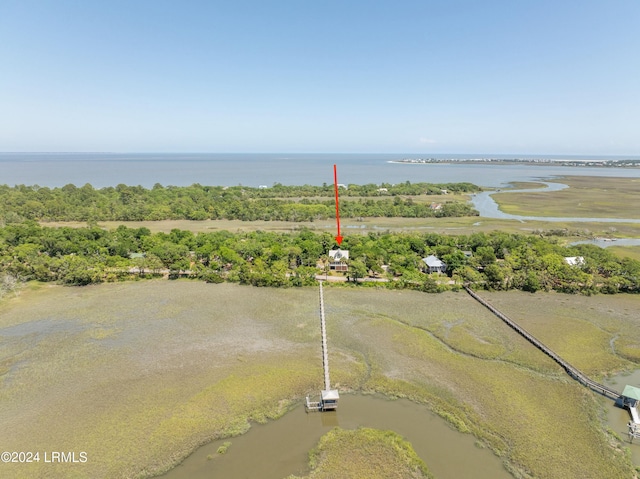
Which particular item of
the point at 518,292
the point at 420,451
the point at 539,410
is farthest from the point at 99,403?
the point at 518,292

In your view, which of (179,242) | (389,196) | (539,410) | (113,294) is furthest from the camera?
(389,196)

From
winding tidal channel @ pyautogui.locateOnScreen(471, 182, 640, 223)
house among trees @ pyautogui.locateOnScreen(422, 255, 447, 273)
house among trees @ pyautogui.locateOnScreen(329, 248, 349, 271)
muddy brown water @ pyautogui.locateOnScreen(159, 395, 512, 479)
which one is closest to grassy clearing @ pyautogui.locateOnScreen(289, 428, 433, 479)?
muddy brown water @ pyautogui.locateOnScreen(159, 395, 512, 479)

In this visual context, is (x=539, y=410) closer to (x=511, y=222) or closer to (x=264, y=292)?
(x=264, y=292)

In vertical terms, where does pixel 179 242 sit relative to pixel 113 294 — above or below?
above

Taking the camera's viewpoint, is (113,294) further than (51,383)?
Yes

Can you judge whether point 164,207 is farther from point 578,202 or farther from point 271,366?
point 578,202

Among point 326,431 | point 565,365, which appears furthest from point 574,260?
point 326,431

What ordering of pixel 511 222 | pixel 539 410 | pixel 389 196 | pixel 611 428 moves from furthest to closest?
pixel 389 196 < pixel 511 222 < pixel 539 410 < pixel 611 428
